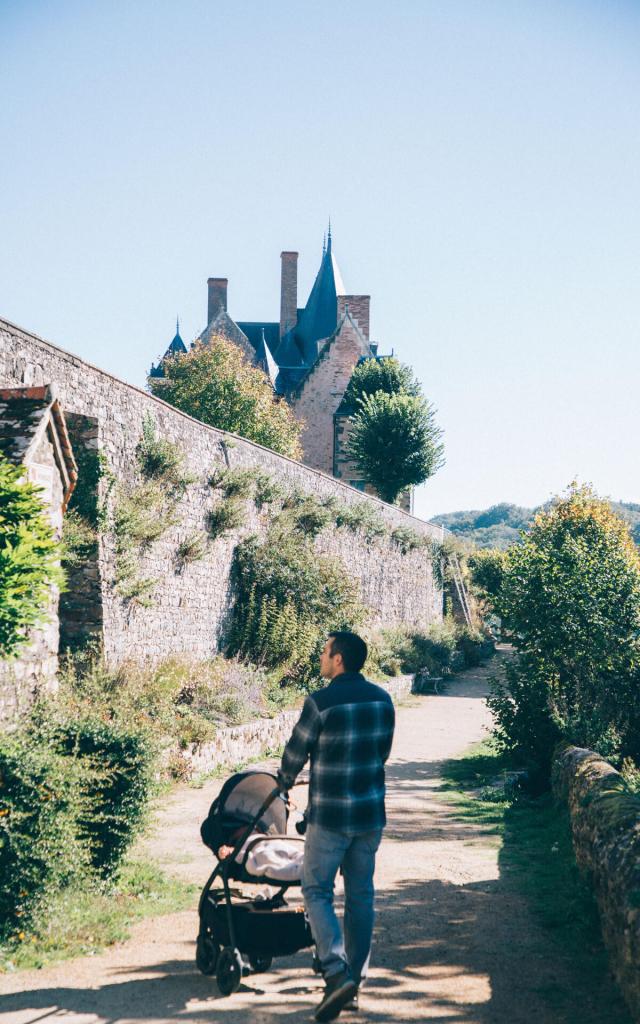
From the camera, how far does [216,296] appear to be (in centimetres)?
4612

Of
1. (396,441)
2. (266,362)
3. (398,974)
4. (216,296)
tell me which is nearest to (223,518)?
(398,974)

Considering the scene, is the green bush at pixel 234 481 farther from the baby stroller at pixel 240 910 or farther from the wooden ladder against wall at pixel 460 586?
the wooden ladder against wall at pixel 460 586

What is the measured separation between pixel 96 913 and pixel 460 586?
31.3 meters

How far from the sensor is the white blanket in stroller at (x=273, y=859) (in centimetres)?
470

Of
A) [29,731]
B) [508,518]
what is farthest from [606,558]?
[508,518]

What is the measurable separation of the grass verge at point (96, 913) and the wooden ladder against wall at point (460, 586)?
2869 cm

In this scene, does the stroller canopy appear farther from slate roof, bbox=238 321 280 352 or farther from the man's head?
slate roof, bbox=238 321 280 352

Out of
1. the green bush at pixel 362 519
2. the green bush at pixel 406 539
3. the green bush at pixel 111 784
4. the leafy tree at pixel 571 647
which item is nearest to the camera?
the green bush at pixel 111 784

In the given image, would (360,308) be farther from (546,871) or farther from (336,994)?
(336,994)

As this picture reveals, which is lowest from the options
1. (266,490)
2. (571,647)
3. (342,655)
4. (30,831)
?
(30,831)

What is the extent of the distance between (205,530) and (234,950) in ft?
31.6

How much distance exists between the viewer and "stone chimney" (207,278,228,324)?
1796 inches

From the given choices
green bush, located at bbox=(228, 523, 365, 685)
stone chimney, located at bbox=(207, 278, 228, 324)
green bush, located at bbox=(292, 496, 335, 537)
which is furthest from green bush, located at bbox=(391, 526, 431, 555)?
stone chimney, located at bbox=(207, 278, 228, 324)

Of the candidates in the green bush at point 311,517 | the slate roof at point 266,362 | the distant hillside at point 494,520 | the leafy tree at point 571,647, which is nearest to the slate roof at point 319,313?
the slate roof at point 266,362
